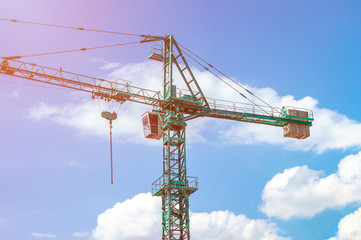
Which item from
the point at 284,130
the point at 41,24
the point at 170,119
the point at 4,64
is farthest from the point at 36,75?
the point at 284,130

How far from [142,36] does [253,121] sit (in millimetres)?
20272

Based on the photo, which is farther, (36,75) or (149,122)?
(149,122)

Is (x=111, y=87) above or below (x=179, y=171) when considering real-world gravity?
above

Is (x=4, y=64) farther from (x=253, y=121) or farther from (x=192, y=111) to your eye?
(x=253, y=121)

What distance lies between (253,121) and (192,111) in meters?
10.0

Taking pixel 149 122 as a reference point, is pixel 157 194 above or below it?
below

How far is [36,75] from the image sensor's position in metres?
65.8

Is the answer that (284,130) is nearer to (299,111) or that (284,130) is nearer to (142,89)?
(299,111)

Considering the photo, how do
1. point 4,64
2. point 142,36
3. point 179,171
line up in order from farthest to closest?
1. point 142,36
2. point 179,171
3. point 4,64

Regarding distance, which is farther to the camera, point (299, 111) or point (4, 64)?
point (299, 111)

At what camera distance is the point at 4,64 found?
65.1 metres

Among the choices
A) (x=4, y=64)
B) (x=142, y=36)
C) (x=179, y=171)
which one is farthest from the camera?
(x=142, y=36)

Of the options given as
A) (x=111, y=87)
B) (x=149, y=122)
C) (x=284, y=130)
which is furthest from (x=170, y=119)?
(x=284, y=130)

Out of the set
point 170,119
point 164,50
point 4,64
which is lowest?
point 170,119
